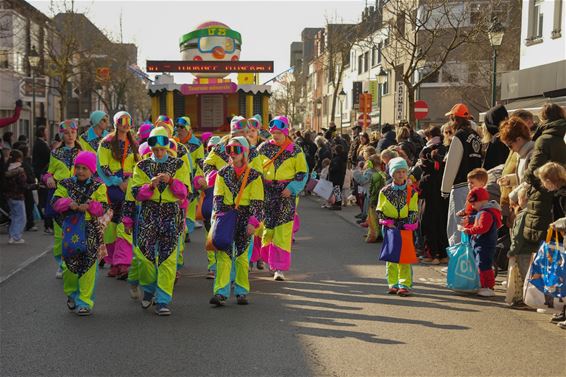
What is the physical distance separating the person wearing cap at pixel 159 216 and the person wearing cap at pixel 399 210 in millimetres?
2402

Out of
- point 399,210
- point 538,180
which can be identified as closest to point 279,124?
point 399,210

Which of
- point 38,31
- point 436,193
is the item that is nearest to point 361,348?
point 436,193

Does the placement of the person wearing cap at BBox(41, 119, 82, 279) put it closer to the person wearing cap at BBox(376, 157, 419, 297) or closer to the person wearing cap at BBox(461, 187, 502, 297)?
Answer: the person wearing cap at BBox(376, 157, 419, 297)

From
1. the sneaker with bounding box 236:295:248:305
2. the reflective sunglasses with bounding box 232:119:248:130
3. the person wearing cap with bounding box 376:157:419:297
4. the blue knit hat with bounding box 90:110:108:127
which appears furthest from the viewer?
the reflective sunglasses with bounding box 232:119:248:130

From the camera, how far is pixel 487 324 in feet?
25.7

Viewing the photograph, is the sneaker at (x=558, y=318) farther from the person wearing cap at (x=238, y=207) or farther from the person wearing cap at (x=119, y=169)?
the person wearing cap at (x=119, y=169)

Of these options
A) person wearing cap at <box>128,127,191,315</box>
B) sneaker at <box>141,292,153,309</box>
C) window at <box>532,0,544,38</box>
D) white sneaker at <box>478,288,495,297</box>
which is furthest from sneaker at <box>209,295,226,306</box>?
window at <box>532,0,544,38</box>

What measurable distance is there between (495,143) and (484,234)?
1904 mm

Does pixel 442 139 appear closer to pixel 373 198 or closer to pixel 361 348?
pixel 373 198

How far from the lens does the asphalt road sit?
6312mm

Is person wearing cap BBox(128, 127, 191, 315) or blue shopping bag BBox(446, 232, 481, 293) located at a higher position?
person wearing cap BBox(128, 127, 191, 315)

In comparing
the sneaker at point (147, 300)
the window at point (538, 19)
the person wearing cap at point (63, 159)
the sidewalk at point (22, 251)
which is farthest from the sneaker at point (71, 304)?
the window at point (538, 19)

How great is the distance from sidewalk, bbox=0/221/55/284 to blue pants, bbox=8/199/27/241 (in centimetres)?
20

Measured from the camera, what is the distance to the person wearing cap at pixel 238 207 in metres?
8.54
